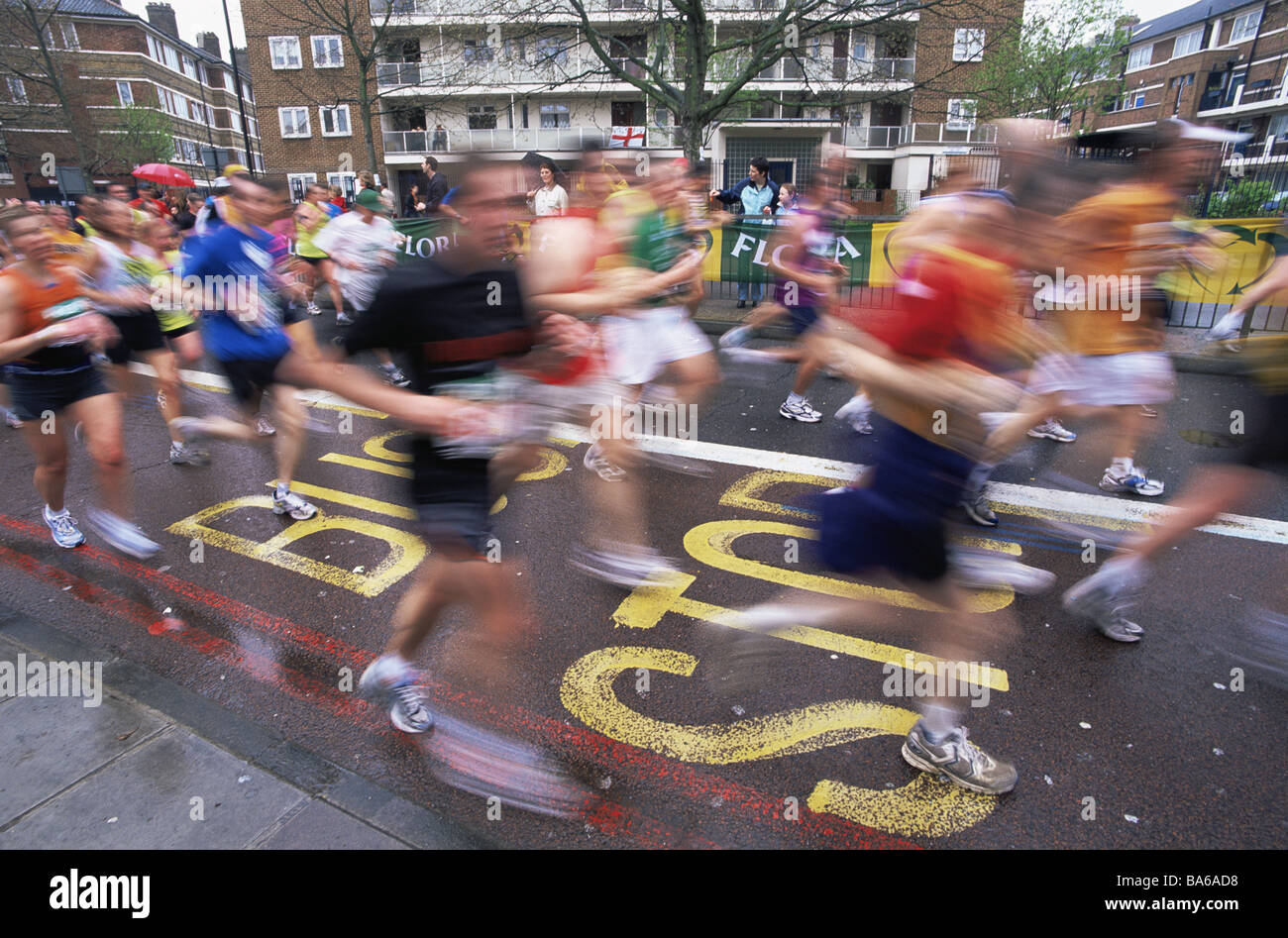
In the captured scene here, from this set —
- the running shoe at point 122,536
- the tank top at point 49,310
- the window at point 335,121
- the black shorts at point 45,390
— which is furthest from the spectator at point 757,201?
the window at point 335,121

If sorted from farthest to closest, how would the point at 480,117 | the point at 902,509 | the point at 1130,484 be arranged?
the point at 480,117
the point at 1130,484
the point at 902,509

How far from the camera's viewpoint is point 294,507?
181 inches

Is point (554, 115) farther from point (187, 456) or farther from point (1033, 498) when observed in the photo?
point (1033, 498)

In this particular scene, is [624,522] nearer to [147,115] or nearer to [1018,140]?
[1018,140]

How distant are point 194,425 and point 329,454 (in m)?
1.50

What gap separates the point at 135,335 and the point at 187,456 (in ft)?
3.03

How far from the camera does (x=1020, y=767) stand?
2.51m

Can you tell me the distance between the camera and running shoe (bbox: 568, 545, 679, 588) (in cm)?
378

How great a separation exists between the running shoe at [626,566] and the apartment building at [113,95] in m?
33.7

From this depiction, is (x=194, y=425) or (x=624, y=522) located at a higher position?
(x=194, y=425)

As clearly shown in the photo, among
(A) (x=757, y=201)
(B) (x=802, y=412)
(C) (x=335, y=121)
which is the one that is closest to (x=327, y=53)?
(C) (x=335, y=121)

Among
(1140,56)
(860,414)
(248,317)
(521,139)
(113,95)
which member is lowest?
(860,414)

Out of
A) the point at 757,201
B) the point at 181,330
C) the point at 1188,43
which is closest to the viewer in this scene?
the point at 181,330
